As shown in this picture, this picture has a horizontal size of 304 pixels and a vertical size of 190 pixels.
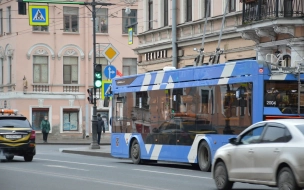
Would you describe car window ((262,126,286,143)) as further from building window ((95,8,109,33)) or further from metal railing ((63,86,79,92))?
building window ((95,8,109,33))

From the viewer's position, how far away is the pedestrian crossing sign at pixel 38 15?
3447 centimetres

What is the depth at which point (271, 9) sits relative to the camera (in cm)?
3055

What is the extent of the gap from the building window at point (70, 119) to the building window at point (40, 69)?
2.95 metres

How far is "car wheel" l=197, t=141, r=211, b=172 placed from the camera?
927 inches

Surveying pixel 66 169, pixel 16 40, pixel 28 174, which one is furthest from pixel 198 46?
pixel 16 40

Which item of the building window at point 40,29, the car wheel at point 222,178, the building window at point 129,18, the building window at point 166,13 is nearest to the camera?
the car wheel at point 222,178

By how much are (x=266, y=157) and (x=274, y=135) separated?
0.43 metres

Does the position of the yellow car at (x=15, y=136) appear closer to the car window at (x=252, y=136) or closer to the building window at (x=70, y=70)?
the car window at (x=252, y=136)

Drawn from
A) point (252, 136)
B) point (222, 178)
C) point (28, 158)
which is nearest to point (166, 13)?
point (28, 158)

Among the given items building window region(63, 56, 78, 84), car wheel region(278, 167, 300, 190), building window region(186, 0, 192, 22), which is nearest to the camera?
car wheel region(278, 167, 300, 190)

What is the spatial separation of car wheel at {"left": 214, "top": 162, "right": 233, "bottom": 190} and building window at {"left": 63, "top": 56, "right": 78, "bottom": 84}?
1784 inches

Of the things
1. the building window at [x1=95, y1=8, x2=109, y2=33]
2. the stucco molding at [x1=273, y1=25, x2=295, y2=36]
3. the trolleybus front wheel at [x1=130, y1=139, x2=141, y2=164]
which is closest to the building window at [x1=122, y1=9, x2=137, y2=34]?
the building window at [x1=95, y1=8, x2=109, y2=33]

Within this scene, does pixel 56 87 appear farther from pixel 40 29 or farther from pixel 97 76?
pixel 97 76

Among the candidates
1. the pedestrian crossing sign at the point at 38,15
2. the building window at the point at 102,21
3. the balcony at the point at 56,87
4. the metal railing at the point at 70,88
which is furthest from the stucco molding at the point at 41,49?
the pedestrian crossing sign at the point at 38,15
